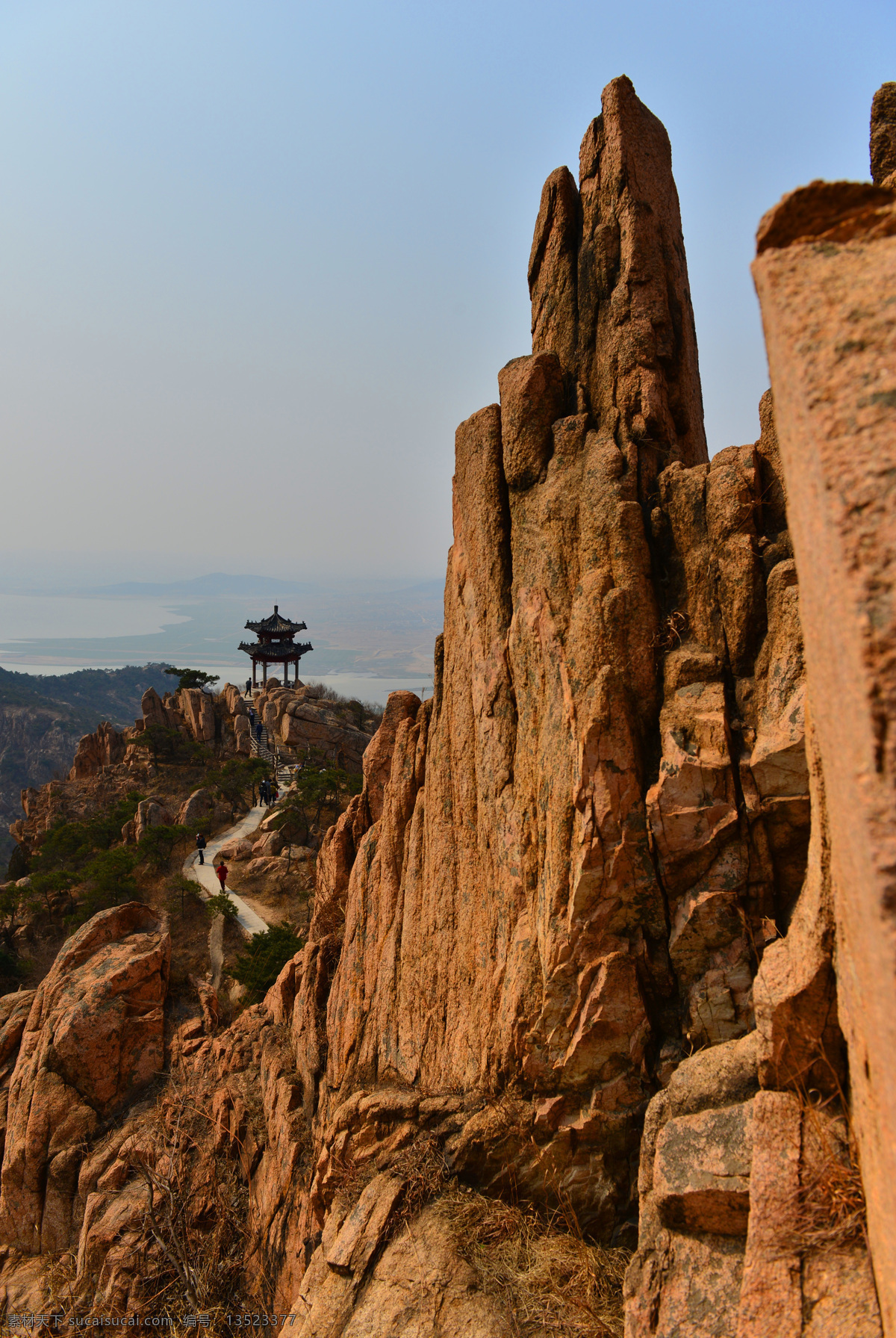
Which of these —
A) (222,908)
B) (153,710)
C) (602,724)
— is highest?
(153,710)

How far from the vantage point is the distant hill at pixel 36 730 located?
3974 inches

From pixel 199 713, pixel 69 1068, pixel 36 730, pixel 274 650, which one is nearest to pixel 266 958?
pixel 69 1068

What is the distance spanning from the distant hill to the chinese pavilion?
27750mm

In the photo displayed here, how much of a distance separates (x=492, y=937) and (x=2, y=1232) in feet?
40.8

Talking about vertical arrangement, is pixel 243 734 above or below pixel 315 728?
below

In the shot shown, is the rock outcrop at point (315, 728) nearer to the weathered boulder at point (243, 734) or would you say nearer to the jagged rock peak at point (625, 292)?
the weathered boulder at point (243, 734)

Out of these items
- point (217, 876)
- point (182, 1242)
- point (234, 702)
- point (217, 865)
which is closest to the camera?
point (182, 1242)

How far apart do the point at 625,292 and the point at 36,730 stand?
12331 centimetres

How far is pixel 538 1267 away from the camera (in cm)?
621

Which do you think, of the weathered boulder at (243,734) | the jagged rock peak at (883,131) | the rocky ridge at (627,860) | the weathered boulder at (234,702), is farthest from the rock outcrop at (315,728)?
the jagged rock peak at (883,131)

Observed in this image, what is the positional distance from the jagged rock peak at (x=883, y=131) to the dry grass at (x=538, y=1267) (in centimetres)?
925

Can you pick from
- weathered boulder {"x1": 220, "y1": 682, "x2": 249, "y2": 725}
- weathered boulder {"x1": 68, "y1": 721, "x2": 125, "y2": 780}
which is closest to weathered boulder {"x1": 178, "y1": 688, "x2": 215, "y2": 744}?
weathered boulder {"x1": 220, "y1": 682, "x2": 249, "y2": 725}

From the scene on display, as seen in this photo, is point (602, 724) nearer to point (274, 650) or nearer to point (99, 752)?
point (99, 752)

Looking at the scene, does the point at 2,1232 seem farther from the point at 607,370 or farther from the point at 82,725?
the point at 82,725
